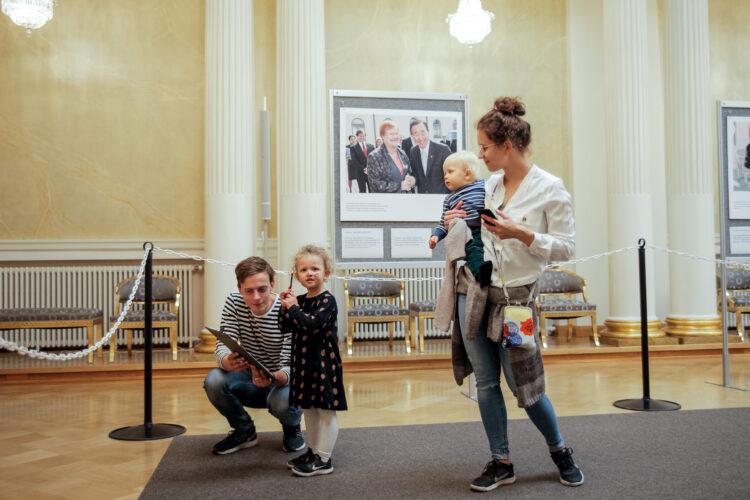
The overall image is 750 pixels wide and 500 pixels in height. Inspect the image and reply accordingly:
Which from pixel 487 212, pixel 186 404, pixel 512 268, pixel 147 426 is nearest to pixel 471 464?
pixel 512 268

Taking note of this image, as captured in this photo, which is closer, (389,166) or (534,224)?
(534,224)

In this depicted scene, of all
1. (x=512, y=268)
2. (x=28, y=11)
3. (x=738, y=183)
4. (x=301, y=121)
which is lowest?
(x=512, y=268)

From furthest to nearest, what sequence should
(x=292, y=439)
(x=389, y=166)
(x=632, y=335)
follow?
(x=389, y=166) < (x=632, y=335) < (x=292, y=439)

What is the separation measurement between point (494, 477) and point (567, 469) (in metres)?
0.34

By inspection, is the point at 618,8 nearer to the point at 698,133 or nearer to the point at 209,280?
the point at 698,133

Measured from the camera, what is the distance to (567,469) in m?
2.94

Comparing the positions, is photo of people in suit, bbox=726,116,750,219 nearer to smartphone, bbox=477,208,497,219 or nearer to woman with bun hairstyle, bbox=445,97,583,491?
woman with bun hairstyle, bbox=445,97,583,491

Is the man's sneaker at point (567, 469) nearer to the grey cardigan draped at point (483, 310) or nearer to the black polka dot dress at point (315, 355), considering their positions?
the grey cardigan draped at point (483, 310)

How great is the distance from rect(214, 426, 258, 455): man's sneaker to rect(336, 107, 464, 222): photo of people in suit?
16.8 feet

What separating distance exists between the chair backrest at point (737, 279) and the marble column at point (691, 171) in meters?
0.52

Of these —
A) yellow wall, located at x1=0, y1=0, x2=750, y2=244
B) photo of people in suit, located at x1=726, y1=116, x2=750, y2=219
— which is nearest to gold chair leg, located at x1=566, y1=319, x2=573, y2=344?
photo of people in suit, located at x1=726, y1=116, x2=750, y2=219

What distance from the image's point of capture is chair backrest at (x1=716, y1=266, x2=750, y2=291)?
827 centimetres

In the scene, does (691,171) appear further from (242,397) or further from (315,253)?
(242,397)

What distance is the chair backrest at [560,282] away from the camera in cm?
810
